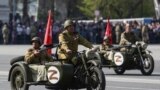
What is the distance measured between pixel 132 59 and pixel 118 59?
465 millimetres

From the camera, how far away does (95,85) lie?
13.5 meters

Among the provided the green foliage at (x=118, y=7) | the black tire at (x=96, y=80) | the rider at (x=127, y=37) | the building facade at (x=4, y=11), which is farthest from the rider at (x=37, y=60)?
the green foliage at (x=118, y=7)

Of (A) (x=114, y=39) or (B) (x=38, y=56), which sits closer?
(B) (x=38, y=56)

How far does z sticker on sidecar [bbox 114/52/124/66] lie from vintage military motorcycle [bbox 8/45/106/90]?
7431 millimetres

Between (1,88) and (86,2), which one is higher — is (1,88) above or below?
below

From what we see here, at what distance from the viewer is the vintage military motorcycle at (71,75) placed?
13.4 meters

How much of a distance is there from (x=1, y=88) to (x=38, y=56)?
2570 mm

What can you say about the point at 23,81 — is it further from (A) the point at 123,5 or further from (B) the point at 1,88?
(A) the point at 123,5

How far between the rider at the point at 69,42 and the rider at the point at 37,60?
324mm

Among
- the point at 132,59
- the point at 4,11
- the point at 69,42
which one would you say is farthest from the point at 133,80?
the point at 4,11

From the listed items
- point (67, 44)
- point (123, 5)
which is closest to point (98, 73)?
point (67, 44)

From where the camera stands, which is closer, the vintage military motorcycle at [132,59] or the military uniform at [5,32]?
the vintage military motorcycle at [132,59]

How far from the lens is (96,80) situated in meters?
13.5

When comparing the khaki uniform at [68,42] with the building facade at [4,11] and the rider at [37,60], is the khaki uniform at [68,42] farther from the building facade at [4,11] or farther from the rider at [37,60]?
the building facade at [4,11]
